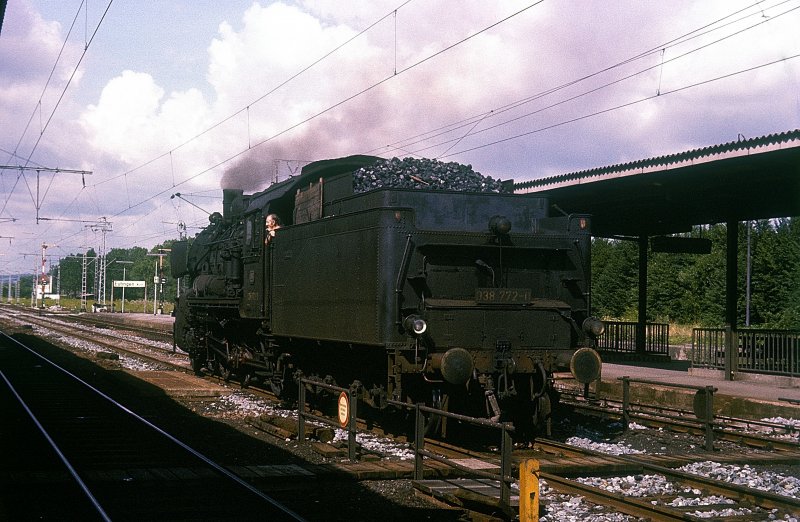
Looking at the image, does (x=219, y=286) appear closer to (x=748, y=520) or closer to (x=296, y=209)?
(x=296, y=209)

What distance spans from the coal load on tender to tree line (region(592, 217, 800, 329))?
2740cm

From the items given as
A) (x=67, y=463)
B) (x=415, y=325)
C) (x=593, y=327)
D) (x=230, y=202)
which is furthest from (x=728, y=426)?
(x=230, y=202)

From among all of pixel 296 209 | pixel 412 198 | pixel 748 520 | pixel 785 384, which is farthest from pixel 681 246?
pixel 748 520

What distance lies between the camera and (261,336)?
14.8m

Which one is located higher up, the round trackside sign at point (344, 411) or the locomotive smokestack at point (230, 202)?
the locomotive smokestack at point (230, 202)

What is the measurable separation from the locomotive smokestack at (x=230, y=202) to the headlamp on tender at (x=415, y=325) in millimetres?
8398

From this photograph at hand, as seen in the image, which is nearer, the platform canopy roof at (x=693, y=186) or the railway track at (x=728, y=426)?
the railway track at (x=728, y=426)

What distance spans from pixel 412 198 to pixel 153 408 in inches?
251

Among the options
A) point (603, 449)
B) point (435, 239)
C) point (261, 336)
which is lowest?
point (603, 449)

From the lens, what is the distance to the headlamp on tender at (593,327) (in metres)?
10.3

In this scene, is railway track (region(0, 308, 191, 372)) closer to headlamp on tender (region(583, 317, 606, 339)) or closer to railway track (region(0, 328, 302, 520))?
railway track (region(0, 328, 302, 520))

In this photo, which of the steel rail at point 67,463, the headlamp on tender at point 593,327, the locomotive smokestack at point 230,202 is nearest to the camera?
the steel rail at point 67,463

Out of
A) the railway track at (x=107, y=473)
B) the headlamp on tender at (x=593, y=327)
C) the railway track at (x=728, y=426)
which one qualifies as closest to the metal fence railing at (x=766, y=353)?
the railway track at (x=728, y=426)

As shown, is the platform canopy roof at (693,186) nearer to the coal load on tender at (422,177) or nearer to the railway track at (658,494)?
the coal load on tender at (422,177)
